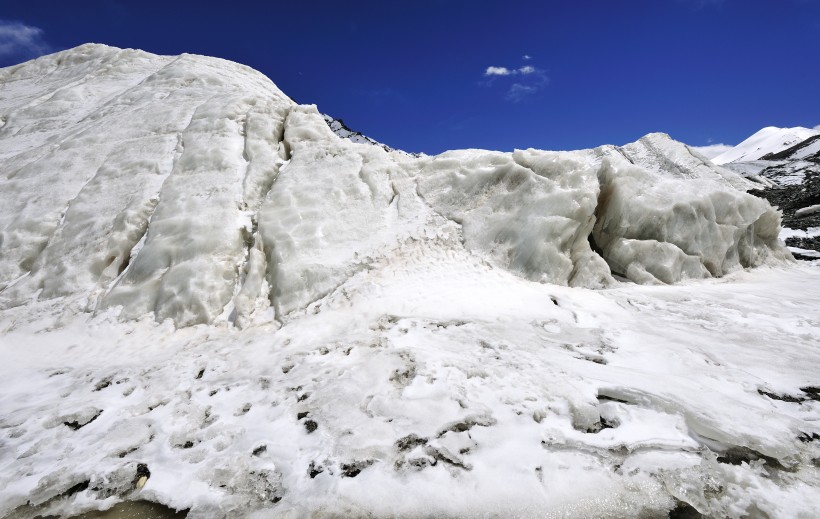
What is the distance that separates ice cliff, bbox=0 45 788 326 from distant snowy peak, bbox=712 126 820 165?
403ft

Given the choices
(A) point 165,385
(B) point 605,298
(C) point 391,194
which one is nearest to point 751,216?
(B) point 605,298

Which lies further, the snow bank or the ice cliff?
the snow bank

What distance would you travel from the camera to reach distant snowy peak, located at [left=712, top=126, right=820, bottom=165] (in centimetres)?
10981

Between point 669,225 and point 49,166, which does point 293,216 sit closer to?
point 49,166

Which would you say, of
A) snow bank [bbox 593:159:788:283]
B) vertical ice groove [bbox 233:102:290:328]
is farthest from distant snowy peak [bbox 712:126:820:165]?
vertical ice groove [bbox 233:102:290:328]

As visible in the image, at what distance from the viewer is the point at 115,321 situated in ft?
28.6

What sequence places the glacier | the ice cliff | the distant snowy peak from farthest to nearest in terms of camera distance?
the distant snowy peak, the ice cliff, the glacier

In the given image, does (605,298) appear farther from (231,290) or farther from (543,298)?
(231,290)

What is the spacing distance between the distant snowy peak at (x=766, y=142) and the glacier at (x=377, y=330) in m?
125

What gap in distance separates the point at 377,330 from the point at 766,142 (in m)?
163

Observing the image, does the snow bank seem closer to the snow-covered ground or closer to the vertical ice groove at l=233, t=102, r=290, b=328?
the snow-covered ground

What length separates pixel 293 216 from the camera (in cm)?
1063

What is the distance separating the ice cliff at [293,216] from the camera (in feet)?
31.4

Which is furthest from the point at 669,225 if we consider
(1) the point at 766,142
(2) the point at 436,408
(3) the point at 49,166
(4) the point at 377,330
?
(1) the point at 766,142
